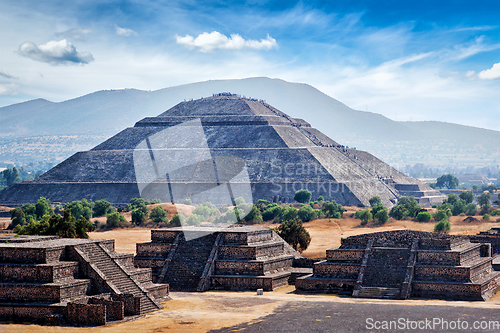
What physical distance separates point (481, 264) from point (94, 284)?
22.7 m

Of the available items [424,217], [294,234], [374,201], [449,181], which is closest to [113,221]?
[294,234]

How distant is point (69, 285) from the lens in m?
32.2

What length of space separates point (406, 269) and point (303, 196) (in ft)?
231

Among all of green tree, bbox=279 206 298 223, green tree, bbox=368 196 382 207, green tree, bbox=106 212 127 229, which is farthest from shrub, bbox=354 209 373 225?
green tree, bbox=106 212 127 229

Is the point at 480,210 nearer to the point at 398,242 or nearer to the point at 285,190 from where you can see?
the point at 285,190

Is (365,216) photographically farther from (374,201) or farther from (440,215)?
(374,201)

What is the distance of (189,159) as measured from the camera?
131500 mm

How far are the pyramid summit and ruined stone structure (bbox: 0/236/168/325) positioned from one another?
255 feet

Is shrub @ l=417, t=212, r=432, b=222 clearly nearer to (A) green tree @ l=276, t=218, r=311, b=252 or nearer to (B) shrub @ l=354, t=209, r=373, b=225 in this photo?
(B) shrub @ l=354, t=209, r=373, b=225

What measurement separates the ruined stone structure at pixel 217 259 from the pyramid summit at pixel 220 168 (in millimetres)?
Answer: 67704

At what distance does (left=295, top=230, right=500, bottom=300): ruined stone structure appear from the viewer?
3794 cm

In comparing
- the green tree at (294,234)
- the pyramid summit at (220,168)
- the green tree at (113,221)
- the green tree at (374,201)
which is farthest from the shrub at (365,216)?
the green tree at (294,234)

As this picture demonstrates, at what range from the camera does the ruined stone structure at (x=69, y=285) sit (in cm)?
3106

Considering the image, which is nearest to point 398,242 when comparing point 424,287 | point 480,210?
point 424,287
